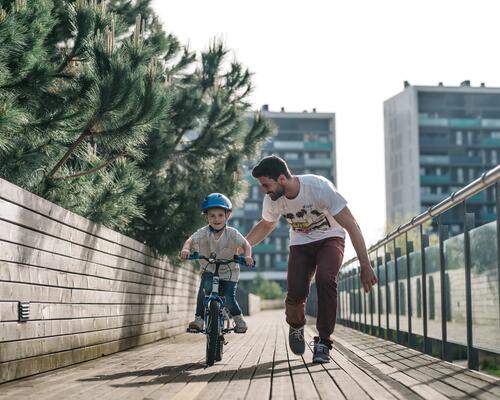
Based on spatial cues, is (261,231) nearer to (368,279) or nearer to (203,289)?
(203,289)

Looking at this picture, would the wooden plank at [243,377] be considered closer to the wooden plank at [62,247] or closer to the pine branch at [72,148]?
the wooden plank at [62,247]

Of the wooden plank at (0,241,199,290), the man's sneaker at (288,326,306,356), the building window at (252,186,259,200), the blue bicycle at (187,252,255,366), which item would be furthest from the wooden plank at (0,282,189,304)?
the building window at (252,186,259,200)

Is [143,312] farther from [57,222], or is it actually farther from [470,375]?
[470,375]

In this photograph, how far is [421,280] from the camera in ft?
29.4

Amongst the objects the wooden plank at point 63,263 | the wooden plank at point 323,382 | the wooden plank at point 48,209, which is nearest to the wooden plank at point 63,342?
the wooden plank at point 63,263

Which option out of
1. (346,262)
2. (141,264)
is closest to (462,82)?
(346,262)

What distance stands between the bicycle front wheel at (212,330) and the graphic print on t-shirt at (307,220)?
2.76 ft

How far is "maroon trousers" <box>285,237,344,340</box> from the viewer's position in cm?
712

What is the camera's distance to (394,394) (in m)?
5.18

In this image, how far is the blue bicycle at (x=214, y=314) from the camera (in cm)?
720

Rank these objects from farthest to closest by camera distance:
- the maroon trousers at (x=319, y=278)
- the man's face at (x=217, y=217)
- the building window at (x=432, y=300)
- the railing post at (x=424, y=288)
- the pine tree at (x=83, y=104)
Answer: the pine tree at (x=83, y=104)
the railing post at (x=424, y=288)
the building window at (x=432, y=300)
the man's face at (x=217, y=217)
the maroon trousers at (x=319, y=278)

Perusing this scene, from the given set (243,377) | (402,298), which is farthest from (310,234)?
(402,298)

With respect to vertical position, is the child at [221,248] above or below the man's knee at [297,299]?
above

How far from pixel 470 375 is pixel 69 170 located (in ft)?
19.3
